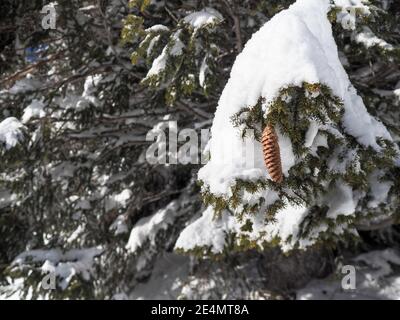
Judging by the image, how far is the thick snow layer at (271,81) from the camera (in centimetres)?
178

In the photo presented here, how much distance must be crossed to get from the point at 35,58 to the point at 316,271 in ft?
20.7

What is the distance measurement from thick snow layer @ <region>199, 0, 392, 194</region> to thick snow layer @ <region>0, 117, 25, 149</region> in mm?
3446

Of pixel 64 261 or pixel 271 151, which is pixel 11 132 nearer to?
pixel 64 261

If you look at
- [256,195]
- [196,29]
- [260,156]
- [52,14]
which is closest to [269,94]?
[260,156]

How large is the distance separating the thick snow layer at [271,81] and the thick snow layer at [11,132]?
3.45m

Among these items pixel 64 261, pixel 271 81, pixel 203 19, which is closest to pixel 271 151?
pixel 271 81

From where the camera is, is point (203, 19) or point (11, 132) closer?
point (203, 19)

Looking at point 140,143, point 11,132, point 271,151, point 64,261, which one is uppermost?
point 271,151

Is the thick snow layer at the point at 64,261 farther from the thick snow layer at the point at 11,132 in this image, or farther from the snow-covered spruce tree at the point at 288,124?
the snow-covered spruce tree at the point at 288,124

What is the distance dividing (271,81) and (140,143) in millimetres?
4506

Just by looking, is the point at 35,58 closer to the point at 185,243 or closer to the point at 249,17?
the point at 249,17

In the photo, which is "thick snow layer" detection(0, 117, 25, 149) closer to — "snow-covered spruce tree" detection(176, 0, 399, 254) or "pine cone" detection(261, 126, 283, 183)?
"snow-covered spruce tree" detection(176, 0, 399, 254)

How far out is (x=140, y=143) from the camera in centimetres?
615

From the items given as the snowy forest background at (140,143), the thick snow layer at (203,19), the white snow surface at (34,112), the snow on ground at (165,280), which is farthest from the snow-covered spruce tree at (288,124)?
the snow on ground at (165,280)
